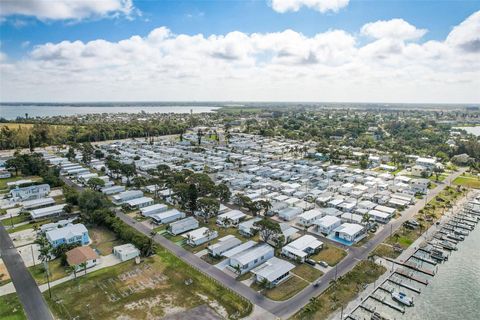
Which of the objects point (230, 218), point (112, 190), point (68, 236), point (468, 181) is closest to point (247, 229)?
point (230, 218)

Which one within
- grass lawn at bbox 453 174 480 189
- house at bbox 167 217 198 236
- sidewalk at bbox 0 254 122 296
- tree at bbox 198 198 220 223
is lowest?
sidewalk at bbox 0 254 122 296

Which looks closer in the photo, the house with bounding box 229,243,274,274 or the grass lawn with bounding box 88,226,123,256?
the house with bounding box 229,243,274,274

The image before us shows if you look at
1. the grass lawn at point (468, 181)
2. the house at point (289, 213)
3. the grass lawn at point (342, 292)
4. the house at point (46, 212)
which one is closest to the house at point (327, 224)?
the house at point (289, 213)

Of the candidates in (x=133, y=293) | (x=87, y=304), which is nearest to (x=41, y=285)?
(x=87, y=304)

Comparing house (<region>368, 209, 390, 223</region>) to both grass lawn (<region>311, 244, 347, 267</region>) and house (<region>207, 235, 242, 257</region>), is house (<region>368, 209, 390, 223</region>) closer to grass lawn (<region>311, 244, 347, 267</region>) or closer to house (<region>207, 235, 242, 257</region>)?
grass lawn (<region>311, 244, 347, 267</region>)

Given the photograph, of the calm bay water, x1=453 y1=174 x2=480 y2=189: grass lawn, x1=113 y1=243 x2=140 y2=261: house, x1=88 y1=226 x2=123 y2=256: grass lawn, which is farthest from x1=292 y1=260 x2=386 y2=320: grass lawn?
x1=453 y1=174 x2=480 y2=189: grass lawn

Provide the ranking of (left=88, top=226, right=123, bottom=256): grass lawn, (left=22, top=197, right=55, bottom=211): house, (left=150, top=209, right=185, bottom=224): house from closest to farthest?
(left=88, top=226, right=123, bottom=256): grass lawn
(left=150, top=209, right=185, bottom=224): house
(left=22, top=197, right=55, bottom=211): house
